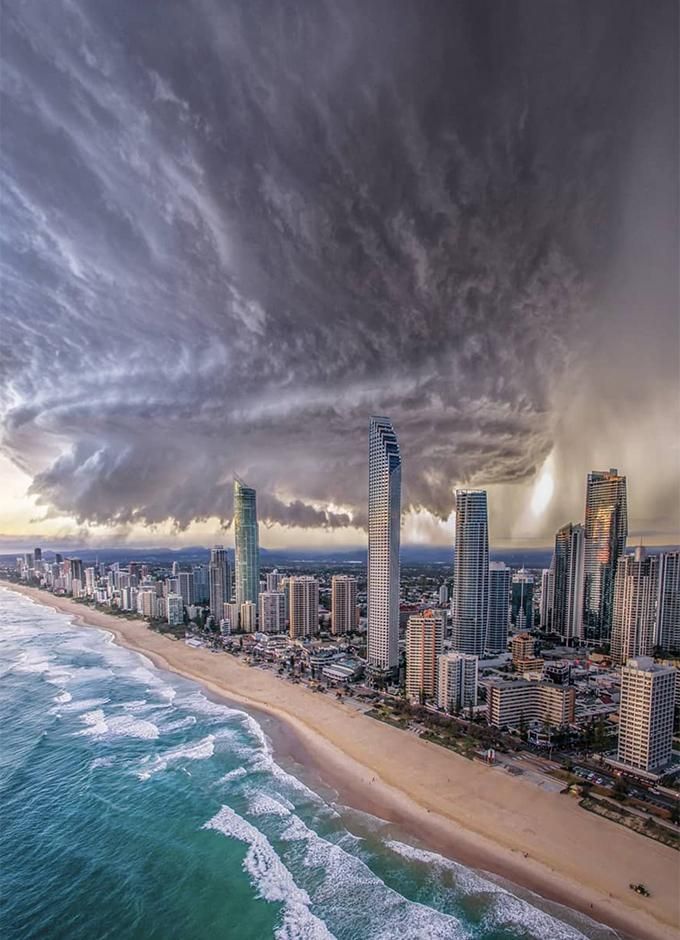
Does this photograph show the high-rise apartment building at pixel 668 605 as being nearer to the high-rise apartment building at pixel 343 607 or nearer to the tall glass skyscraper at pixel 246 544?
the high-rise apartment building at pixel 343 607

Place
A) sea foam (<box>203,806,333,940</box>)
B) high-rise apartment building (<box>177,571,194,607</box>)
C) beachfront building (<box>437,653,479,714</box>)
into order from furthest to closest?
1. high-rise apartment building (<box>177,571,194,607</box>)
2. beachfront building (<box>437,653,479,714</box>)
3. sea foam (<box>203,806,333,940</box>)

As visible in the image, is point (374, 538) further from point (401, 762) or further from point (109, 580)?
point (109, 580)

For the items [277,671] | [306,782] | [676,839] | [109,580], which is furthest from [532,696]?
[109,580]

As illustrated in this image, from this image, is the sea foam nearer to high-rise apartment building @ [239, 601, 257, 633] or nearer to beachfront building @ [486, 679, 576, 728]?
beachfront building @ [486, 679, 576, 728]

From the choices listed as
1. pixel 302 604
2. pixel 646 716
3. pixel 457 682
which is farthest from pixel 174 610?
pixel 646 716

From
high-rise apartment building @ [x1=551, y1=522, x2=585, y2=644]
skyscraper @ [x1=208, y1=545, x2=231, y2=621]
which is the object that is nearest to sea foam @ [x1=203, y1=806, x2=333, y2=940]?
high-rise apartment building @ [x1=551, y1=522, x2=585, y2=644]

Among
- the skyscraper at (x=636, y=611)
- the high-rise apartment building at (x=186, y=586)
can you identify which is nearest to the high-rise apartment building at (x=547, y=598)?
the skyscraper at (x=636, y=611)
